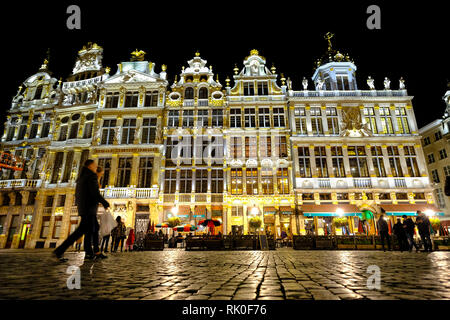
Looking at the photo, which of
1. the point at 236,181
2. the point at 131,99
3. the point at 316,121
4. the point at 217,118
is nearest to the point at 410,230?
the point at 236,181

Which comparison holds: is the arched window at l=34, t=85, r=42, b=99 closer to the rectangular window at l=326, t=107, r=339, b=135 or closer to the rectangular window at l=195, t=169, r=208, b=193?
the rectangular window at l=195, t=169, r=208, b=193

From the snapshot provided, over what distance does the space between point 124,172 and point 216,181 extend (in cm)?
937

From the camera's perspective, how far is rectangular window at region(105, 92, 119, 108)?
27.8 m

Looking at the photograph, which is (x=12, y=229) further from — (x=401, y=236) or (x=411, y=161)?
(x=411, y=161)

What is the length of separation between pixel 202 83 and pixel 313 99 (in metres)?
12.0

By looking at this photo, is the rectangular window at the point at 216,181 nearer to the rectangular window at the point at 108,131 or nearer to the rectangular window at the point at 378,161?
the rectangular window at the point at 108,131

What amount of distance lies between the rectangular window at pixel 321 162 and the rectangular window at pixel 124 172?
1876 centimetres

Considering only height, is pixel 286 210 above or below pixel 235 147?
below

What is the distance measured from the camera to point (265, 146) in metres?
25.4

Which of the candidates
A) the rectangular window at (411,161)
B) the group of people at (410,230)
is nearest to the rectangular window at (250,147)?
the group of people at (410,230)

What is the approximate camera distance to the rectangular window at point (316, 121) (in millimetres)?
25661

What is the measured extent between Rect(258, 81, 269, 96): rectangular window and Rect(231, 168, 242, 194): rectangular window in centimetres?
904

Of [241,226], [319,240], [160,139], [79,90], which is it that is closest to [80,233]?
[319,240]

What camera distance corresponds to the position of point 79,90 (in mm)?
29125
